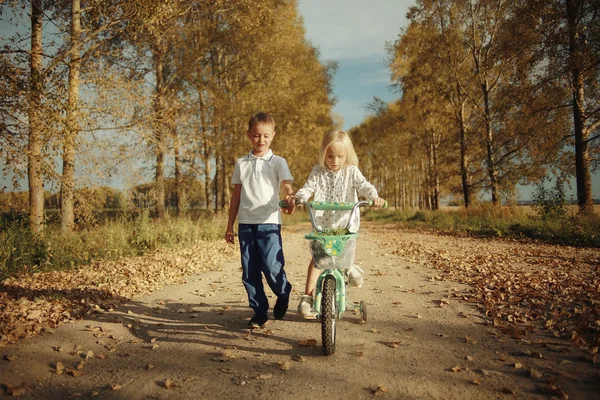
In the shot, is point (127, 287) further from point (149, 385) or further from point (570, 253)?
point (570, 253)

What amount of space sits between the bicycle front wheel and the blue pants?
2.70 feet

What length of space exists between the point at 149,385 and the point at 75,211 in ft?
23.6

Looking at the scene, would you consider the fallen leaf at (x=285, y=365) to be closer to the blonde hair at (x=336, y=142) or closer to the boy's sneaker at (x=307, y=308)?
the boy's sneaker at (x=307, y=308)

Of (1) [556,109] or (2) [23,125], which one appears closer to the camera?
(2) [23,125]

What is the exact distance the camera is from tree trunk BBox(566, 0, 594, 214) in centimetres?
1189

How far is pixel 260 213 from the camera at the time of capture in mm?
3922

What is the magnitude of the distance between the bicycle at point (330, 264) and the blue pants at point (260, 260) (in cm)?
64

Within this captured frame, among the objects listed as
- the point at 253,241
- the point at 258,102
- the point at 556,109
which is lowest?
the point at 253,241

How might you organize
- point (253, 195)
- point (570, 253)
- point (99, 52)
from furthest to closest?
point (99, 52)
point (570, 253)
point (253, 195)

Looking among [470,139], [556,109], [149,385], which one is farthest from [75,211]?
[470,139]

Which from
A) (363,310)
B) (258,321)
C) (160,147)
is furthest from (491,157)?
(258,321)

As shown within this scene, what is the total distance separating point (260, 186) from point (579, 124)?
43.3 ft

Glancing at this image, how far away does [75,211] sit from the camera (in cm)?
866

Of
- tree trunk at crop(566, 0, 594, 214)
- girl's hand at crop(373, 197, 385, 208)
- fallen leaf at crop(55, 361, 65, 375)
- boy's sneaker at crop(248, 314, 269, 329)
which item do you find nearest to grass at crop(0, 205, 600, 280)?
tree trunk at crop(566, 0, 594, 214)
